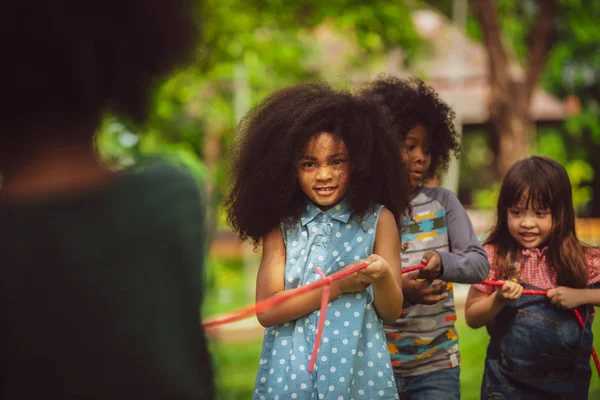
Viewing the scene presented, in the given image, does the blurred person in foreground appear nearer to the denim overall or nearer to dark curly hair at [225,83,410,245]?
dark curly hair at [225,83,410,245]

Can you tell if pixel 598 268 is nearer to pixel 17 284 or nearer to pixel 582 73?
pixel 17 284

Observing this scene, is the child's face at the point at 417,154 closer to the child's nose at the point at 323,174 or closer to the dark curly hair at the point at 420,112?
the dark curly hair at the point at 420,112

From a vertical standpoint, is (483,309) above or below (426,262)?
below

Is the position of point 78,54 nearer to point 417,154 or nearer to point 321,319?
point 321,319

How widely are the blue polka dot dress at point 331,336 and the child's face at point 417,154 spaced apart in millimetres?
761

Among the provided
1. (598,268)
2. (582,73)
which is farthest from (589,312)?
(582,73)

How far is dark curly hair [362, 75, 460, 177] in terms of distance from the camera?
362 centimetres

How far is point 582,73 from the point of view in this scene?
20453 millimetres

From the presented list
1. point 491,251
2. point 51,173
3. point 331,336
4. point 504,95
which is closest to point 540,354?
point 491,251

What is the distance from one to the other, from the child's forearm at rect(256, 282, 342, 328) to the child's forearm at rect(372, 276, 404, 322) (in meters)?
0.13

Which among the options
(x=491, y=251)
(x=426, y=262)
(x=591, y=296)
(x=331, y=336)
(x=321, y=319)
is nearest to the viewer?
(x=321, y=319)

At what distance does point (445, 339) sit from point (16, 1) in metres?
2.49

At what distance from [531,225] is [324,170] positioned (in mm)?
1225

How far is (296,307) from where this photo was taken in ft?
8.68
